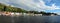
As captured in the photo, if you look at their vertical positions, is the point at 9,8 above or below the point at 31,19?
above

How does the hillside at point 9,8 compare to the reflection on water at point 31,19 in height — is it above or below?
above

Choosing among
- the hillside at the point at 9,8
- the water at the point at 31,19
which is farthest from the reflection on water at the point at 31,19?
the hillside at the point at 9,8

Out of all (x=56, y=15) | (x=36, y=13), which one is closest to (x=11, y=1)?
(x=36, y=13)

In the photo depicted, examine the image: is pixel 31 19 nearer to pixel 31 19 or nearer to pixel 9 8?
pixel 31 19

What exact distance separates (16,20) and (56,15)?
0.60 m

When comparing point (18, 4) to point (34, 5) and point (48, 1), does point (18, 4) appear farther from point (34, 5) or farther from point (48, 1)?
point (48, 1)

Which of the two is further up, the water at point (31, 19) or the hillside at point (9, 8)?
the hillside at point (9, 8)

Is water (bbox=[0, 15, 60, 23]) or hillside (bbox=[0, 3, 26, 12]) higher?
hillside (bbox=[0, 3, 26, 12])

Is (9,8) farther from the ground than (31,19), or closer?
farther from the ground

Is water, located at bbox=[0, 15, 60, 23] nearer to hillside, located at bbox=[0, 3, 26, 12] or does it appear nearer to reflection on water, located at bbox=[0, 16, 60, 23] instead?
reflection on water, located at bbox=[0, 16, 60, 23]

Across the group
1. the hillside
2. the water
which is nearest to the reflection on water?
the water

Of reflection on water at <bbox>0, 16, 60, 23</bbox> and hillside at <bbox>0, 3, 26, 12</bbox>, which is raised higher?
hillside at <bbox>0, 3, 26, 12</bbox>

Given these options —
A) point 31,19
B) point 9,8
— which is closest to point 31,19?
point 31,19

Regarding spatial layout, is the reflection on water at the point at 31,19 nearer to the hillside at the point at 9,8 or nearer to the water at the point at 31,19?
the water at the point at 31,19
